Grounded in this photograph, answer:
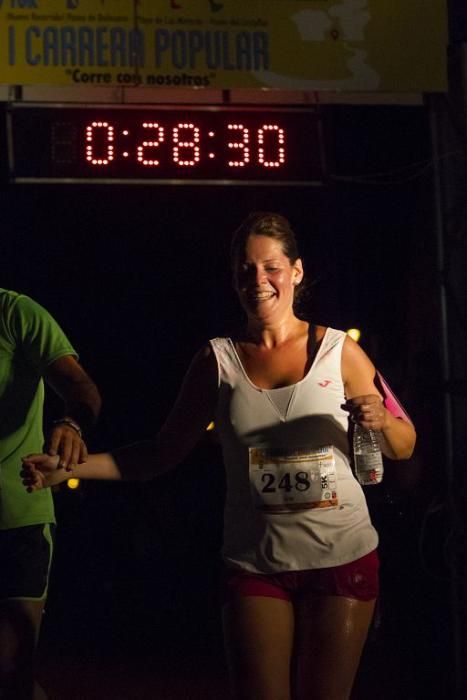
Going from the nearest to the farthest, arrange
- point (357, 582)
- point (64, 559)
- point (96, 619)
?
1. point (357, 582)
2. point (96, 619)
3. point (64, 559)

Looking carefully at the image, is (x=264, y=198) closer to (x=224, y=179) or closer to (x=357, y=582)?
(x=224, y=179)

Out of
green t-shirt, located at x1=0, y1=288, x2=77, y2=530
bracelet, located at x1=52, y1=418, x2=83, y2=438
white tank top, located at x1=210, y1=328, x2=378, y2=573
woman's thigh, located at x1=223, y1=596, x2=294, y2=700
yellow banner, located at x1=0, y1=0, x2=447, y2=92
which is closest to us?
woman's thigh, located at x1=223, y1=596, x2=294, y2=700

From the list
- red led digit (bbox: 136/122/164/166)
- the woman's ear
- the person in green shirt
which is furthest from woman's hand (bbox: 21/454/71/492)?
red led digit (bbox: 136/122/164/166)

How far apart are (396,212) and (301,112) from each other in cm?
548

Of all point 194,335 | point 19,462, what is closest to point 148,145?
point 19,462

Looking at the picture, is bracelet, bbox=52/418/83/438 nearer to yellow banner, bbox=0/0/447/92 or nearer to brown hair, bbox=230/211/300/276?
brown hair, bbox=230/211/300/276

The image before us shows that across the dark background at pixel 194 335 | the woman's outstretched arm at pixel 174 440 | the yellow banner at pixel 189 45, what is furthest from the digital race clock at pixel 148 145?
the woman's outstretched arm at pixel 174 440

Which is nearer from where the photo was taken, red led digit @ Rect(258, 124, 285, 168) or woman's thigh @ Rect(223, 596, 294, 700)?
woman's thigh @ Rect(223, 596, 294, 700)

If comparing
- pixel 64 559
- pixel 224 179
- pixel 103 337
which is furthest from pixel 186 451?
pixel 103 337

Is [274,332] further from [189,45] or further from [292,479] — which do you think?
[189,45]

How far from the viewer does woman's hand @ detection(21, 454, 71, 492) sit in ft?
10.5

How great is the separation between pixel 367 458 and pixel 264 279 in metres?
0.67

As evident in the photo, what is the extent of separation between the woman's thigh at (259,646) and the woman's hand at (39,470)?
67 centimetres

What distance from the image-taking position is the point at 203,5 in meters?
5.92
